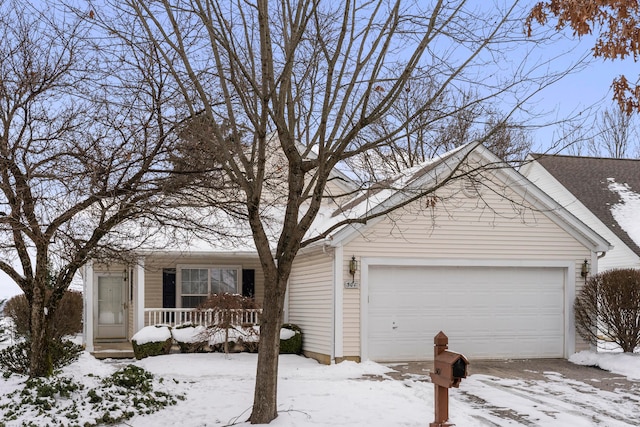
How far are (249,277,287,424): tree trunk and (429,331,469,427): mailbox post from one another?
1.77 metres

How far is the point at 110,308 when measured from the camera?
21.3 m

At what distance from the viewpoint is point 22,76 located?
958 cm

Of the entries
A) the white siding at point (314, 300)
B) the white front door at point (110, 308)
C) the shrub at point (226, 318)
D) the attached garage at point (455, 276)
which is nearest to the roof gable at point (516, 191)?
the attached garage at point (455, 276)

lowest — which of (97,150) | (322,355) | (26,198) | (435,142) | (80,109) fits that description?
(322,355)

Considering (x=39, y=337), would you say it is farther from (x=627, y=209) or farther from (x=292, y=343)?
(x=627, y=209)

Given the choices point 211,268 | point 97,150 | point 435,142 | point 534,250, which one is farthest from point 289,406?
point 435,142

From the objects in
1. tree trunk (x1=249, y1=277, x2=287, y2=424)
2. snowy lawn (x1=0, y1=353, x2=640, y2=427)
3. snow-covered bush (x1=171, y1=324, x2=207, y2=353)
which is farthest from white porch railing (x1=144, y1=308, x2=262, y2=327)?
tree trunk (x1=249, y1=277, x2=287, y2=424)

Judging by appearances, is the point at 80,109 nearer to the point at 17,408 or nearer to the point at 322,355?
the point at 17,408

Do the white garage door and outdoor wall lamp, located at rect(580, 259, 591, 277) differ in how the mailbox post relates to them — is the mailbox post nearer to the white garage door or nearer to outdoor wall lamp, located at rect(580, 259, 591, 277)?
the white garage door

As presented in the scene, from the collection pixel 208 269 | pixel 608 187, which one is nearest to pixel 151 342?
pixel 208 269

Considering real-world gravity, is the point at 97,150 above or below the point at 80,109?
below

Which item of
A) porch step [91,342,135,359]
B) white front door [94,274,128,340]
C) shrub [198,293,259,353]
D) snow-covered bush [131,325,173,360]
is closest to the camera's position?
snow-covered bush [131,325,173,360]

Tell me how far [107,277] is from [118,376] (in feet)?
37.7

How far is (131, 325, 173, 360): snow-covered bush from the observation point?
1639 cm
